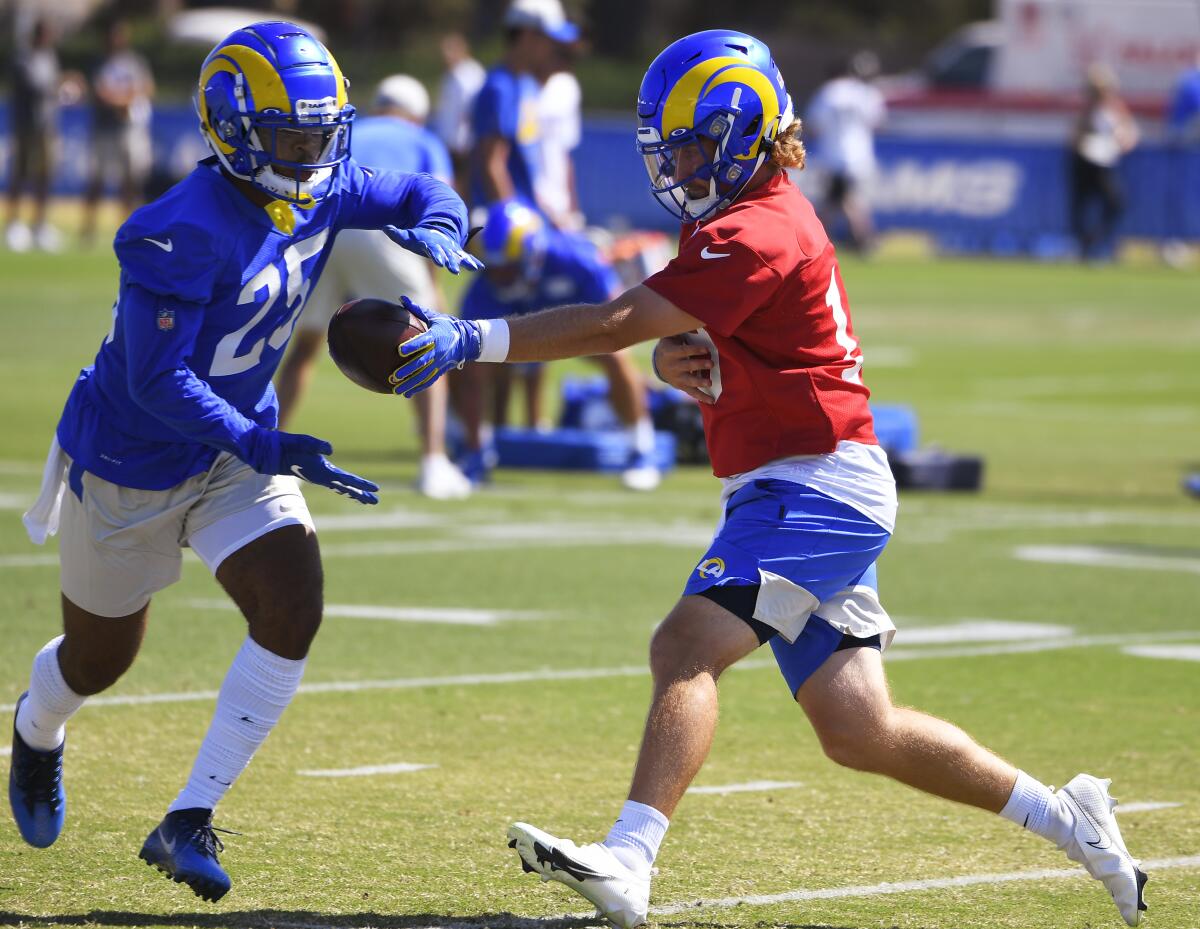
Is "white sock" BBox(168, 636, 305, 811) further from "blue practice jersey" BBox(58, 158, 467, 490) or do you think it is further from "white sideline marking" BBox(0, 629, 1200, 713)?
"white sideline marking" BBox(0, 629, 1200, 713)

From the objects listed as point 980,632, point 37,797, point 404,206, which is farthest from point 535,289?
point 37,797

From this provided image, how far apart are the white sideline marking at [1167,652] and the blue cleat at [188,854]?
454 centimetres

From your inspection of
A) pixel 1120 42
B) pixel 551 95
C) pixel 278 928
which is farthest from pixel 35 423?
pixel 1120 42

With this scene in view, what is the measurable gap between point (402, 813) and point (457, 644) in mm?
2573

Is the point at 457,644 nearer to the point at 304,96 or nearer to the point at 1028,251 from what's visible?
the point at 304,96

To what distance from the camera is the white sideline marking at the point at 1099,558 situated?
1114 cm

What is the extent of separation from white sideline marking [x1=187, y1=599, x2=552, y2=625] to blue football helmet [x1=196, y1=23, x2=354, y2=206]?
3785 mm

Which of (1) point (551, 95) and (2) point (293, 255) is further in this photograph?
(1) point (551, 95)

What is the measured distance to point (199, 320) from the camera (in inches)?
228

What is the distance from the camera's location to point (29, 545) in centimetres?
1116

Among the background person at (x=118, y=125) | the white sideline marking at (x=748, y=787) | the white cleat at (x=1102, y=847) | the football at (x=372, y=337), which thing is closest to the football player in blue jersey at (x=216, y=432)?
the football at (x=372, y=337)

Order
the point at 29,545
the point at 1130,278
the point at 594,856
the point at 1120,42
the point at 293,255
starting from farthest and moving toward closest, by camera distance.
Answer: the point at 1120,42 < the point at 1130,278 < the point at 29,545 < the point at 293,255 < the point at 594,856

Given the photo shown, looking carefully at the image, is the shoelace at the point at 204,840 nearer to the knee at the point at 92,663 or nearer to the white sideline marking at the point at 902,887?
the knee at the point at 92,663

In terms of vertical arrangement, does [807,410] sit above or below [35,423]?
above
